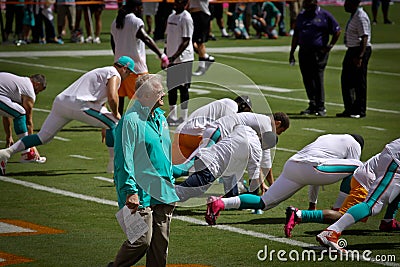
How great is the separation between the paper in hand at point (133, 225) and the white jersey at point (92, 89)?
6130 mm

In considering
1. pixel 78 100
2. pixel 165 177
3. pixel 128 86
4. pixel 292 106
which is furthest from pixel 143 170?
pixel 292 106

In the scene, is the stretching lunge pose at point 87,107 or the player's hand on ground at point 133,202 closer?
the player's hand on ground at point 133,202

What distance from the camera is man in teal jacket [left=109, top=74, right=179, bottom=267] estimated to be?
346 inches

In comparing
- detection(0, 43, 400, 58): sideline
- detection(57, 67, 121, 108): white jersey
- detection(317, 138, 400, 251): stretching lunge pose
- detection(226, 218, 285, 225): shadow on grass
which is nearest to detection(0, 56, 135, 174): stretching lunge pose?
detection(57, 67, 121, 108): white jersey

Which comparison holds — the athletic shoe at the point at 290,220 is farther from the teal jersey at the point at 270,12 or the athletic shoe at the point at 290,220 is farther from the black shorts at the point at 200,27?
the teal jersey at the point at 270,12

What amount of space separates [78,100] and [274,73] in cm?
1180

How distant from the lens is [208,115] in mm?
13602

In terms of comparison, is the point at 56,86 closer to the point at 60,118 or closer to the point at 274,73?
the point at 274,73

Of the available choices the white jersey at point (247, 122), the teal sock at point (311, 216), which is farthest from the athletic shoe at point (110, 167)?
the teal sock at point (311, 216)

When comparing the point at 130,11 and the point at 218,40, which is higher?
the point at 130,11

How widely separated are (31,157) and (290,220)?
19.0 ft

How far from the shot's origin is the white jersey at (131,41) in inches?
688

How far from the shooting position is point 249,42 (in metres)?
32.7

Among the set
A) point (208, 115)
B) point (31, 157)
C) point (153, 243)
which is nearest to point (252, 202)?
point (208, 115)
